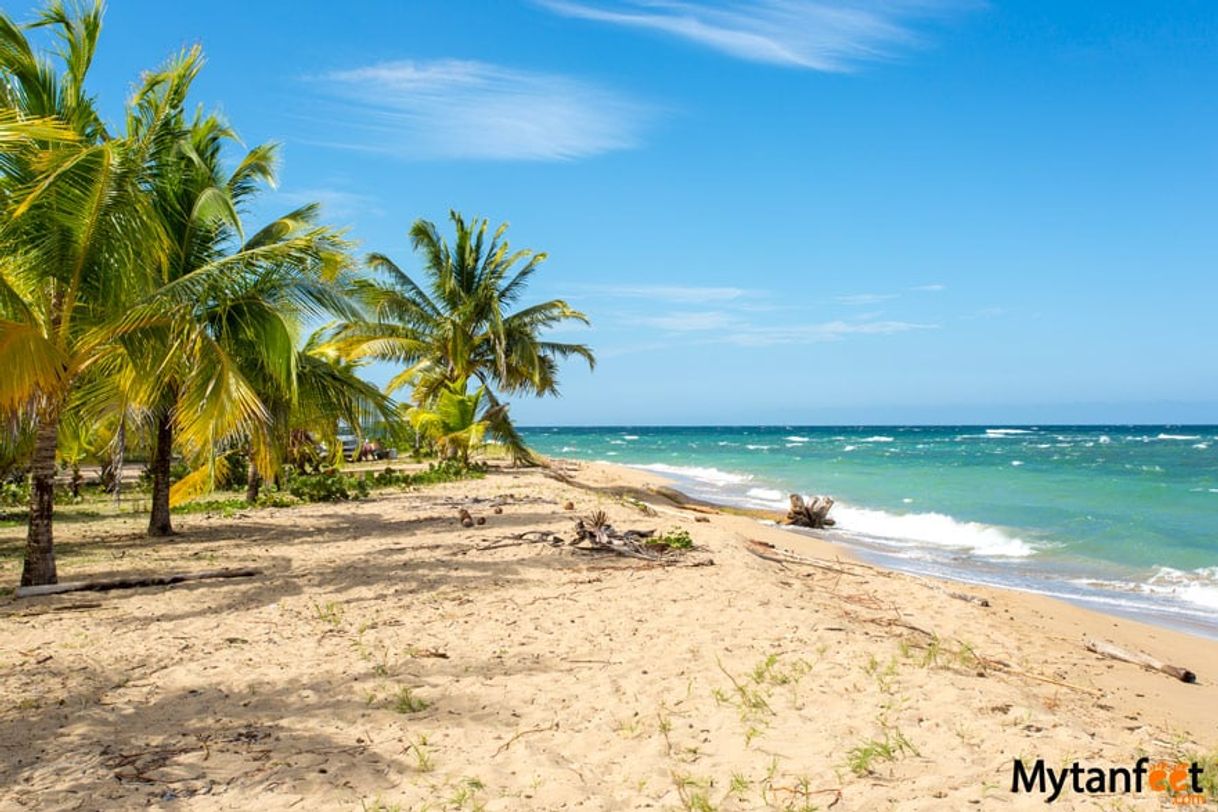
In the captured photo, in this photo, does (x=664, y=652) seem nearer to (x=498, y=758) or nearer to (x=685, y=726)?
(x=685, y=726)

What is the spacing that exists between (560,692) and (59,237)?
6191 millimetres

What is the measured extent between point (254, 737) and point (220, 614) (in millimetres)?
2975

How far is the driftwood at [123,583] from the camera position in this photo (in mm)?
7613

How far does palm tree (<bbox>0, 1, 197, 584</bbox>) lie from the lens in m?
6.82

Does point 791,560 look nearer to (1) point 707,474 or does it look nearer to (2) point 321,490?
(2) point 321,490

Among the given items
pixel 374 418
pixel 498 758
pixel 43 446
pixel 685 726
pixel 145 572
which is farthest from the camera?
pixel 374 418

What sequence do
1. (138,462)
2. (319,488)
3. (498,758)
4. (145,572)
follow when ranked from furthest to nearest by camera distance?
(138,462) → (319,488) → (145,572) → (498,758)

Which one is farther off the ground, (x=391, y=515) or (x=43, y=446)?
(x=43, y=446)

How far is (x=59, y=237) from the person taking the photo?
7.34 meters

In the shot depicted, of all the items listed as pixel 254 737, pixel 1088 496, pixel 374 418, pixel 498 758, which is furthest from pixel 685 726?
pixel 1088 496

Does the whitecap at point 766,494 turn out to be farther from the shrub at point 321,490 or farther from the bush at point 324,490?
the shrub at point 321,490

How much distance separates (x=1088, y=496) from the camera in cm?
2327

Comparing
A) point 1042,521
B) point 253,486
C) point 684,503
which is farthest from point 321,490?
point 1042,521

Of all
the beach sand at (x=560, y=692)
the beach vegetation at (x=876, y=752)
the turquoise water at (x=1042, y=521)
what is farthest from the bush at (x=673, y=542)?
the beach vegetation at (x=876, y=752)
